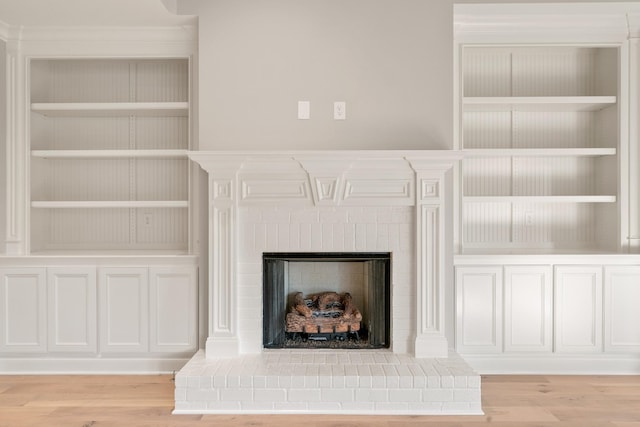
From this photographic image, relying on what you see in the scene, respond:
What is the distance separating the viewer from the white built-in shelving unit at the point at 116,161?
365 centimetres

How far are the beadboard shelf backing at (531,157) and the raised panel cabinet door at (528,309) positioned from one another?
445mm

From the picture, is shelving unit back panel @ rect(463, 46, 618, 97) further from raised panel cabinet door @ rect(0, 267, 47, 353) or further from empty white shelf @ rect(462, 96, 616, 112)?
raised panel cabinet door @ rect(0, 267, 47, 353)

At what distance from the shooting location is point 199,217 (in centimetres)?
326

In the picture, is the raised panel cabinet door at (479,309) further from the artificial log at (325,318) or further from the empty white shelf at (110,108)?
the empty white shelf at (110,108)

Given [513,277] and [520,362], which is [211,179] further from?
[520,362]

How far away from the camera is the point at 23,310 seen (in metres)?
3.23

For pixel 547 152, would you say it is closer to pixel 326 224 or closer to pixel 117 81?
pixel 326 224

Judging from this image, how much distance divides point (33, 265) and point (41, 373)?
0.73m

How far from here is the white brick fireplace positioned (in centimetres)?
299

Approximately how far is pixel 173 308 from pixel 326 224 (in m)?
1.16

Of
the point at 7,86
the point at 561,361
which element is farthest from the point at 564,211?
the point at 7,86

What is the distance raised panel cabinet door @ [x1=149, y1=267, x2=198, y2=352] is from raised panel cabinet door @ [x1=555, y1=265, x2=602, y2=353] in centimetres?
240

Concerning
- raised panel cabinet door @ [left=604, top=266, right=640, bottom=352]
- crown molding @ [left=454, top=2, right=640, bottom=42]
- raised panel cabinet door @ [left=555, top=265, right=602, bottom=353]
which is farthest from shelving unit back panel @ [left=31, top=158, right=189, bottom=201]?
raised panel cabinet door @ [left=604, top=266, right=640, bottom=352]

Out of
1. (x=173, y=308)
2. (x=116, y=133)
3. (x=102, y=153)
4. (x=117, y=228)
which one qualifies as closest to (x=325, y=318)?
(x=173, y=308)
